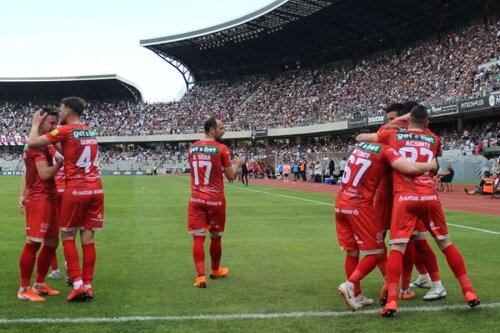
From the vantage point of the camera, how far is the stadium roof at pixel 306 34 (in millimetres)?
50375

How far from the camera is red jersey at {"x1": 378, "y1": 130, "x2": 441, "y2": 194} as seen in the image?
18.6 feet

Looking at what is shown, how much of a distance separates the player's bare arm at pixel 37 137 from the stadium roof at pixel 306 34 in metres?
45.0

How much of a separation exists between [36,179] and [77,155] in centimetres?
65

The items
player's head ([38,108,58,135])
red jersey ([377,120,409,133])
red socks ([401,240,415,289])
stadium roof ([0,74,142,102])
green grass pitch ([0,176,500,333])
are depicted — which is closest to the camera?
green grass pitch ([0,176,500,333])

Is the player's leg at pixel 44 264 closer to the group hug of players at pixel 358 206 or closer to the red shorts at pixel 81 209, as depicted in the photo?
the group hug of players at pixel 358 206

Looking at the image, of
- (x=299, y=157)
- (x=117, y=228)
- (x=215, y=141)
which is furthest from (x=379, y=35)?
(x=215, y=141)


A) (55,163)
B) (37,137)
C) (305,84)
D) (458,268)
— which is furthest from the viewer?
(305,84)

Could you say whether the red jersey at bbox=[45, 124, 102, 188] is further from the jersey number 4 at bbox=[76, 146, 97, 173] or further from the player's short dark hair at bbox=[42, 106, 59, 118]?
the player's short dark hair at bbox=[42, 106, 59, 118]

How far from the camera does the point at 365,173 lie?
589 cm

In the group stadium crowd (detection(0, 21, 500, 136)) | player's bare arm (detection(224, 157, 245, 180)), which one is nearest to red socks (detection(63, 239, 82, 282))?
player's bare arm (detection(224, 157, 245, 180))

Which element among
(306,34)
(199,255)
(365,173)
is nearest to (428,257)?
(365,173)

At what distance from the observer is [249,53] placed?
243 feet

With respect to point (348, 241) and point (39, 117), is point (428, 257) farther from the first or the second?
point (39, 117)

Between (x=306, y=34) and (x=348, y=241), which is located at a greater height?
(x=306, y=34)
